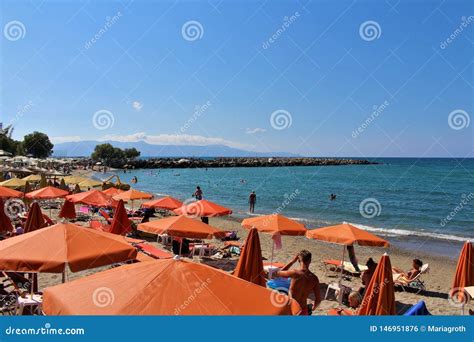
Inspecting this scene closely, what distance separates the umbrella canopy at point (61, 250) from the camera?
19.3 feet

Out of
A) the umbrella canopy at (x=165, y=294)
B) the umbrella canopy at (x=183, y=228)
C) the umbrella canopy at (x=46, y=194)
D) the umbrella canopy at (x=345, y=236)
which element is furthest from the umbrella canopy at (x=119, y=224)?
the umbrella canopy at (x=165, y=294)

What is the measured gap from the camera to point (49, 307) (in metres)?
4.12

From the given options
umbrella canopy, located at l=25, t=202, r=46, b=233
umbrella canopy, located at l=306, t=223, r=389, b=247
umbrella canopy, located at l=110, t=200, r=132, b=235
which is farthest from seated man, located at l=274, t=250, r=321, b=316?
umbrella canopy, located at l=110, t=200, r=132, b=235

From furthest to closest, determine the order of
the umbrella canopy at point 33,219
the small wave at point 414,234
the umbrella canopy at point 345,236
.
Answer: the small wave at point 414,234 < the umbrella canopy at point 33,219 < the umbrella canopy at point 345,236

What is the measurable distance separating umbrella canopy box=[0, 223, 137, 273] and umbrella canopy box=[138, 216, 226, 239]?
326cm

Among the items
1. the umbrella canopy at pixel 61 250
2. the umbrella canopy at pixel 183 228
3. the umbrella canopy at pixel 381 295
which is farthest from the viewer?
the umbrella canopy at pixel 183 228

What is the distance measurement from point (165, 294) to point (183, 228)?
6.36 meters

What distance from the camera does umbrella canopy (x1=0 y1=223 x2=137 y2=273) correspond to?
19.3 ft

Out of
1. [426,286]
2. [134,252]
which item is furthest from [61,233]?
[426,286]

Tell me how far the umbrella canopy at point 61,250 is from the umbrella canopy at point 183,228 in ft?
10.7

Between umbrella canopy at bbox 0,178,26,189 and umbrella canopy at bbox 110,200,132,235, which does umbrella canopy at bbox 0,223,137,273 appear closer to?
umbrella canopy at bbox 110,200,132,235

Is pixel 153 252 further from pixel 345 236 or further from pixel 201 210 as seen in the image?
pixel 345 236

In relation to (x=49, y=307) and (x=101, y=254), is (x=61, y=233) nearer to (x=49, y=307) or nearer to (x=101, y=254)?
(x=101, y=254)

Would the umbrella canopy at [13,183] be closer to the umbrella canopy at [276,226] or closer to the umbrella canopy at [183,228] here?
the umbrella canopy at [183,228]
